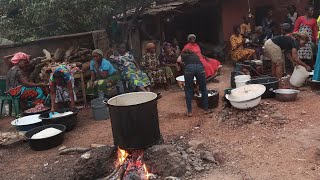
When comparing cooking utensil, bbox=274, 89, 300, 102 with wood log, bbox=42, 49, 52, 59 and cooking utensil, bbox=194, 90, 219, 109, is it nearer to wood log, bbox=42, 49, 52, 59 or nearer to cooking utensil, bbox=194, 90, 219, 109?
cooking utensil, bbox=194, 90, 219, 109

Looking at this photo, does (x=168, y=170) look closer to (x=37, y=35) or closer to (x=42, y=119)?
(x=42, y=119)

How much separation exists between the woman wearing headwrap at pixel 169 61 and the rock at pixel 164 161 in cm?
548

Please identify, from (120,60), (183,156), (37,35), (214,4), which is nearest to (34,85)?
(120,60)

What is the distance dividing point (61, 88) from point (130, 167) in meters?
3.99

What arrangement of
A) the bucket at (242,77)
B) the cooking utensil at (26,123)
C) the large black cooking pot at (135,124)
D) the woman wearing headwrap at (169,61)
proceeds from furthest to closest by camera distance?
the woman wearing headwrap at (169,61)
the bucket at (242,77)
the cooking utensil at (26,123)
the large black cooking pot at (135,124)

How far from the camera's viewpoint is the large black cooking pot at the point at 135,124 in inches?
174

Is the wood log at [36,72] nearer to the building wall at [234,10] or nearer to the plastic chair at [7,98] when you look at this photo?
the plastic chair at [7,98]

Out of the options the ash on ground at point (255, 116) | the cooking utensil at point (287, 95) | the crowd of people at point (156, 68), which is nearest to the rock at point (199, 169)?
the ash on ground at point (255, 116)

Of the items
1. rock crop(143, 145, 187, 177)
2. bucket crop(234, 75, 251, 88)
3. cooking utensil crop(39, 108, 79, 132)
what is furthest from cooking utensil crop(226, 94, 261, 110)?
cooking utensil crop(39, 108, 79, 132)

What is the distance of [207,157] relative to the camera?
193 inches

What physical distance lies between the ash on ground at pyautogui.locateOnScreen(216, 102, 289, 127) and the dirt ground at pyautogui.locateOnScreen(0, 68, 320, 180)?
12cm

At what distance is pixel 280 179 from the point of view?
4191 mm

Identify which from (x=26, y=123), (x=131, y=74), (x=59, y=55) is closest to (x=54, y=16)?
(x=59, y=55)

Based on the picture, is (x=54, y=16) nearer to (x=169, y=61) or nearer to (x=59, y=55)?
(x=59, y=55)
